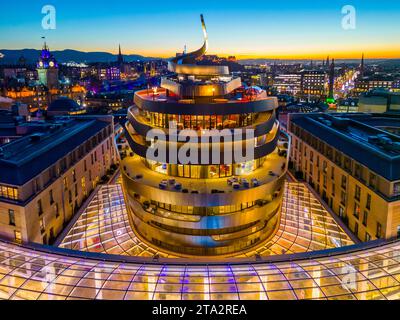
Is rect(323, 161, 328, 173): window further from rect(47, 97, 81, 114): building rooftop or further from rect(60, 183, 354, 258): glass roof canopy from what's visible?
rect(47, 97, 81, 114): building rooftop

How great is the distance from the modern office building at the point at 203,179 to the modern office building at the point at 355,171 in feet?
33.9

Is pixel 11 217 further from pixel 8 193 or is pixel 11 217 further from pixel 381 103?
pixel 381 103

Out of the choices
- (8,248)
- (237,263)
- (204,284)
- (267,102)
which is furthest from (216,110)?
(8,248)

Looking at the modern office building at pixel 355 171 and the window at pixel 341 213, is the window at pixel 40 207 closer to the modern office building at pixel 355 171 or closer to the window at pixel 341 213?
the modern office building at pixel 355 171

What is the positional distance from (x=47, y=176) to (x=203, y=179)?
20.6 metres

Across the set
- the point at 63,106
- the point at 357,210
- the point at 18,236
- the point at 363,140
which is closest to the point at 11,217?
the point at 18,236

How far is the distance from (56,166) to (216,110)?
23877mm

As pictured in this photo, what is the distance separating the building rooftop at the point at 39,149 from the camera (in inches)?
1569

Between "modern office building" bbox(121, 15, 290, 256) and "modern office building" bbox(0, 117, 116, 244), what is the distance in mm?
10351

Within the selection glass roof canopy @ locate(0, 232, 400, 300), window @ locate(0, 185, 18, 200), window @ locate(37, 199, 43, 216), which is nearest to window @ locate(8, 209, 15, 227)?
window @ locate(0, 185, 18, 200)

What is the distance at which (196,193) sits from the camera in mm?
38188

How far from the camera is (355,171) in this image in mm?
47438
